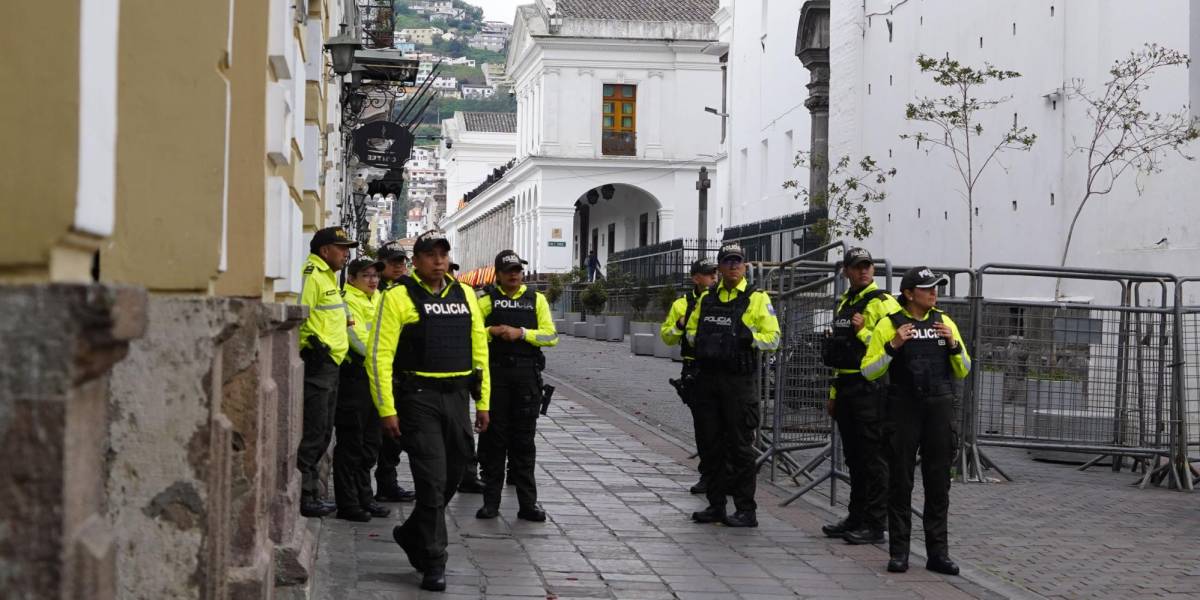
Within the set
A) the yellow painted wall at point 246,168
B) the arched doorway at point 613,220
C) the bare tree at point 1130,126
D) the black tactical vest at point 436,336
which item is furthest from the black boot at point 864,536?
the arched doorway at point 613,220

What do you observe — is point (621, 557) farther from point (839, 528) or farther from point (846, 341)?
point (846, 341)

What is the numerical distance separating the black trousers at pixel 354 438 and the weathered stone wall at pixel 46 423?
8173mm

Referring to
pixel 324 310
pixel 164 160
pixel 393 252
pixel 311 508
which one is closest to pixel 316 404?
pixel 324 310

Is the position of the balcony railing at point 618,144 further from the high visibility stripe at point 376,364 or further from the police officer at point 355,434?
the high visibility stripe at point 376,364

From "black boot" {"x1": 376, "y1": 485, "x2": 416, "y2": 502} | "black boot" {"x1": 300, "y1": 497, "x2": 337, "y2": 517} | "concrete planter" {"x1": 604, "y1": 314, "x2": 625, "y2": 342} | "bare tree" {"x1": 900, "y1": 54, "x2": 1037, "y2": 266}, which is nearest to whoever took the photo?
"black boot" {"x1": 300, "y1": 497, "x2": 337, "y2": 517}

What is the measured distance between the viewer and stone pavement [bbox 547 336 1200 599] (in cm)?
946

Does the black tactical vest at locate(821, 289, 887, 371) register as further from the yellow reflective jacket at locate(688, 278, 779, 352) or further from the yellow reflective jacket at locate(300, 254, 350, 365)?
the yellow reflective jacket at locate(300, 254, 350, 365)

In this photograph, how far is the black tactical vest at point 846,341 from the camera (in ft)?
34.9

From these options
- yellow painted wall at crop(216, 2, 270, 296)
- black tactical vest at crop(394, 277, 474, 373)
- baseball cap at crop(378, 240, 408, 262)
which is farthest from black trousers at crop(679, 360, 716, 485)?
yellow painted wall at crop(216, 2, 270, 296)

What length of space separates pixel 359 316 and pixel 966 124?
18.2 metres

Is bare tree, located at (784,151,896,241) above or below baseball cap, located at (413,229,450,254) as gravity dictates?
above

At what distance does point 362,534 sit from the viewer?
1037 cm

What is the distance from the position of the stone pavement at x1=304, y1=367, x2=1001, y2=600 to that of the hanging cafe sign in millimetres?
17867

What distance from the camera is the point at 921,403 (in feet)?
30.8
